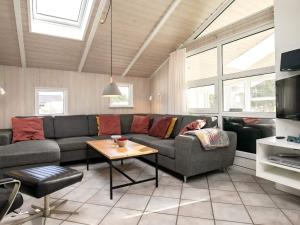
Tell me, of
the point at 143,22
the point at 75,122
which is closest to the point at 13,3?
the point at 143,22

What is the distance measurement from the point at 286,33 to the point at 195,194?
2.13 metres

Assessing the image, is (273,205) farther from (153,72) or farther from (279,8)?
(153,72)

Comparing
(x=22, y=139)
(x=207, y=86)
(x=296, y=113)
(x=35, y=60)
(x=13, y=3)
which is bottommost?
(x=22, y=139)

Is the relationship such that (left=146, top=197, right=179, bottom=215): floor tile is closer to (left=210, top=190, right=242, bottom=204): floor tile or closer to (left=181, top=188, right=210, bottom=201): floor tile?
(left=181, top=188, right=210, bottom=201): floor tile

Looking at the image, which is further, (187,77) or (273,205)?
(187,77)

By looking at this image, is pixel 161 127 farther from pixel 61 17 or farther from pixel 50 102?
pixel 61 17

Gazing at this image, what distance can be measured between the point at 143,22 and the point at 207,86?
1.65 m

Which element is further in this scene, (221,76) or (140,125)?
(140,125)

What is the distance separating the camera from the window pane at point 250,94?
9.36ft

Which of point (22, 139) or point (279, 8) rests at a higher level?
point (279, 8)

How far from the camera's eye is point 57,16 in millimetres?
3367

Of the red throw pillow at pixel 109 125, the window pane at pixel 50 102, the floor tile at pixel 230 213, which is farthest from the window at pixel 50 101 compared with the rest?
the floor tile at pixel 230 213

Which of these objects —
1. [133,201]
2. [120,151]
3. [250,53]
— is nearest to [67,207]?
[133,201]

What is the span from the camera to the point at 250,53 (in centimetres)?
309
